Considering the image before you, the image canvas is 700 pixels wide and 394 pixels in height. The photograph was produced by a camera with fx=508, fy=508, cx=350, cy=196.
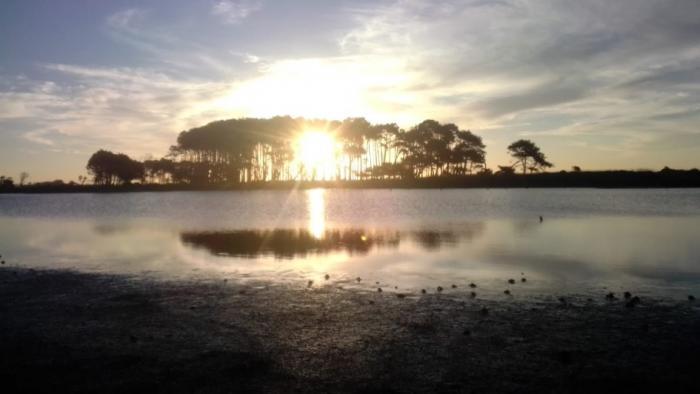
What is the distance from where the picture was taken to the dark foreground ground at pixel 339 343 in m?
8.36

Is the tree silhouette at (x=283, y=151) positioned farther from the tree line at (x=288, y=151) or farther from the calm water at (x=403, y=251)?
the calm water at (x=403, y=251)

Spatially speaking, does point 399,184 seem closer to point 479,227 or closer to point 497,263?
point 479,227

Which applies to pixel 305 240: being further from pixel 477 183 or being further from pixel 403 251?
pixel 477 183

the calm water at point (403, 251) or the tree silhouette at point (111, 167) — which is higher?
the tree silhouette at point (111, 167)

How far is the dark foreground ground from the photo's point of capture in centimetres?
836

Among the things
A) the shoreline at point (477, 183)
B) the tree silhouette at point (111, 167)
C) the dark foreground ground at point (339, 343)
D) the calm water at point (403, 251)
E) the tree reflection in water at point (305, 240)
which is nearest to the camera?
the dark foreground ground at point (339, 343)

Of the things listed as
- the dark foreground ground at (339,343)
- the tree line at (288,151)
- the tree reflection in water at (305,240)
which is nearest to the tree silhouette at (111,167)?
the tree line at (288,151)

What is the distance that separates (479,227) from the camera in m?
37.8

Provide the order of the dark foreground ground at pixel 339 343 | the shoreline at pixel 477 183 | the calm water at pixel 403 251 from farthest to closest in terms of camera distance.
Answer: the shoreline at pixel 477 183 < the calm water at pixel 403 251 < the dark foreground ground at pixel 339 343

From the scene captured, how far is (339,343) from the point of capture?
10492 mm

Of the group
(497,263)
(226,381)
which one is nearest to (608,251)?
(497,263)

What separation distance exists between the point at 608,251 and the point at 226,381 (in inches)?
874

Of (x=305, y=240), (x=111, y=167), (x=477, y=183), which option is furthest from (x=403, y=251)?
(x=111, y=167)

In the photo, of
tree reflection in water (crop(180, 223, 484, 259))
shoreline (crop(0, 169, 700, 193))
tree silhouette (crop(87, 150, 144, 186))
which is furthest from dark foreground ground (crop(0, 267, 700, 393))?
tree silhouette (crop(87, 150, 144, 186))
